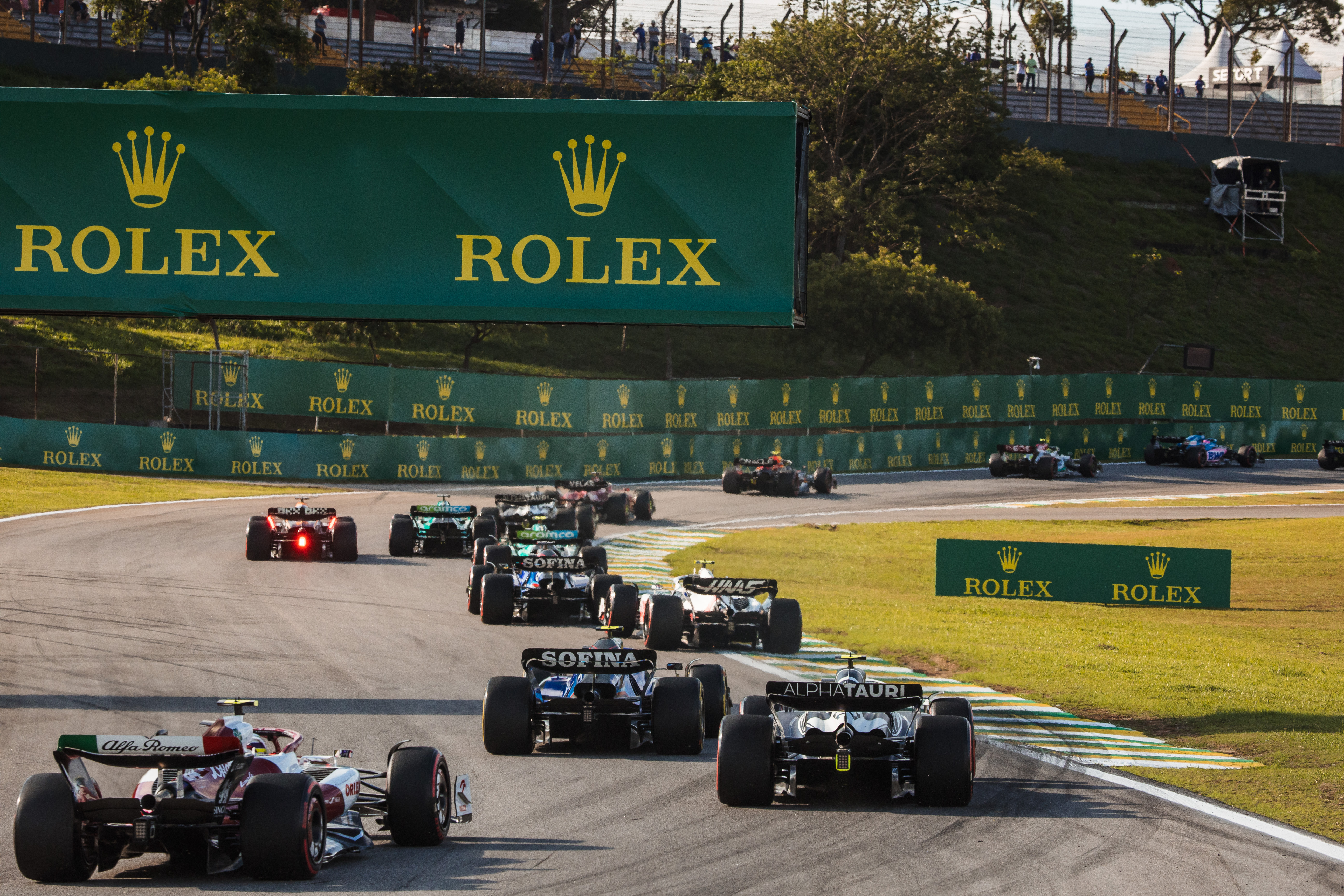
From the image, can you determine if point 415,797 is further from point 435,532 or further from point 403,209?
point 435,532

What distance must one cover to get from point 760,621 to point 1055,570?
26.7 feet

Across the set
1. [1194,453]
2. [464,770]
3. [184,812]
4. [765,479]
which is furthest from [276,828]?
[1194,453]

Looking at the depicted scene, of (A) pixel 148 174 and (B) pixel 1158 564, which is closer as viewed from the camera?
(A) pixel 148 174

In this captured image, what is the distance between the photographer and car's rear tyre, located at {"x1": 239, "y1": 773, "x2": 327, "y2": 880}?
946 cm

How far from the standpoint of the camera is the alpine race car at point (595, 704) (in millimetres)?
14148

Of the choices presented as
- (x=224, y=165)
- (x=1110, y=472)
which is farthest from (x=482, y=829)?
(x=1110, y=472)

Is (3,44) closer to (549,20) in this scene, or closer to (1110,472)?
(549,20)

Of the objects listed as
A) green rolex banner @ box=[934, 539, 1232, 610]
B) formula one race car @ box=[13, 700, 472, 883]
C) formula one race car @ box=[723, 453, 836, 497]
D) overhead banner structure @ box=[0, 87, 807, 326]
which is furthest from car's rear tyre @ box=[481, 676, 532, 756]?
formula one race car @ box=[723, 453, 836, 497]

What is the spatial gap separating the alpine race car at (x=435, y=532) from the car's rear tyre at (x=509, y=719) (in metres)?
17.0

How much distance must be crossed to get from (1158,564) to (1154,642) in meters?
4.65

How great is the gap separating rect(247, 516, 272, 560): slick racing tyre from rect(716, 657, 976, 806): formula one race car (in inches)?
733

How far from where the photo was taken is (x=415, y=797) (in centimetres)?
1063

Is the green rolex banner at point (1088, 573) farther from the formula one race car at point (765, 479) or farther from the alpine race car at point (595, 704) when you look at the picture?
the formula one race car at point (765, 479)

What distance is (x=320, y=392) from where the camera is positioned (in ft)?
161
